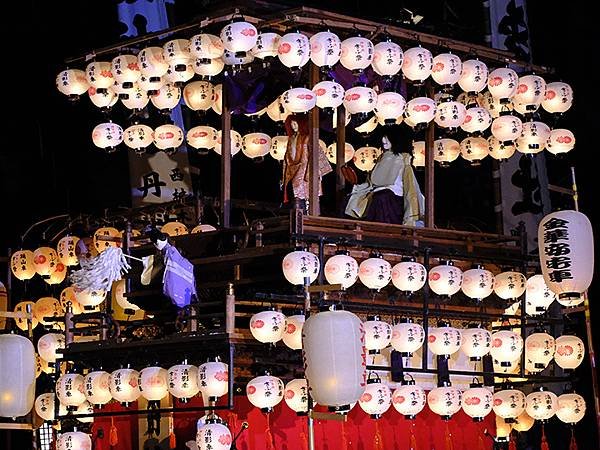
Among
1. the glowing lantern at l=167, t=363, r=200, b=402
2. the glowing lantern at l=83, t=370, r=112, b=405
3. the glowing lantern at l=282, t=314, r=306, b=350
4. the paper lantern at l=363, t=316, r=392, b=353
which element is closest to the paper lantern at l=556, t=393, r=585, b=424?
the paper lantern at l=363, t=316, r=392, b=353

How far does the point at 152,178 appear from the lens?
1742cm

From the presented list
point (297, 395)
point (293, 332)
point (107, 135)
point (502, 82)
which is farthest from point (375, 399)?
point (107, 135)

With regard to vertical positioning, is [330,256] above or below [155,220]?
below

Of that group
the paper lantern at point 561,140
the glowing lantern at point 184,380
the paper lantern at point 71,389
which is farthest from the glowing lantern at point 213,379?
the paper lantern at point 561,140

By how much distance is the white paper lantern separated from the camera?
13.8 metres

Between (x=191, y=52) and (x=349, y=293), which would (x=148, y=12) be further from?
(x=349, y=293)

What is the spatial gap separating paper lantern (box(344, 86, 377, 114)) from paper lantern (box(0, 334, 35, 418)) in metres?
4.46

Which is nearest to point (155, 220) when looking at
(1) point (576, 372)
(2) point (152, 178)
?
(2) point (152, 178)

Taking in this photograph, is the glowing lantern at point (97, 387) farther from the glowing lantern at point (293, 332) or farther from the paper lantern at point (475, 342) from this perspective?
the paper lantern at point (475, 342)

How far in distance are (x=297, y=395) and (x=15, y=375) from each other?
3063mm

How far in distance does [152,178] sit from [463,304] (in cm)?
463

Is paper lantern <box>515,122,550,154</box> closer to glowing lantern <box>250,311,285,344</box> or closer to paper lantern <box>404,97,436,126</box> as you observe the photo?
paper lantern <box>404,97,436,126</box>

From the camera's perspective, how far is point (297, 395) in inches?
543

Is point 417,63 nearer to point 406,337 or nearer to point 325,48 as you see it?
point 325,48
